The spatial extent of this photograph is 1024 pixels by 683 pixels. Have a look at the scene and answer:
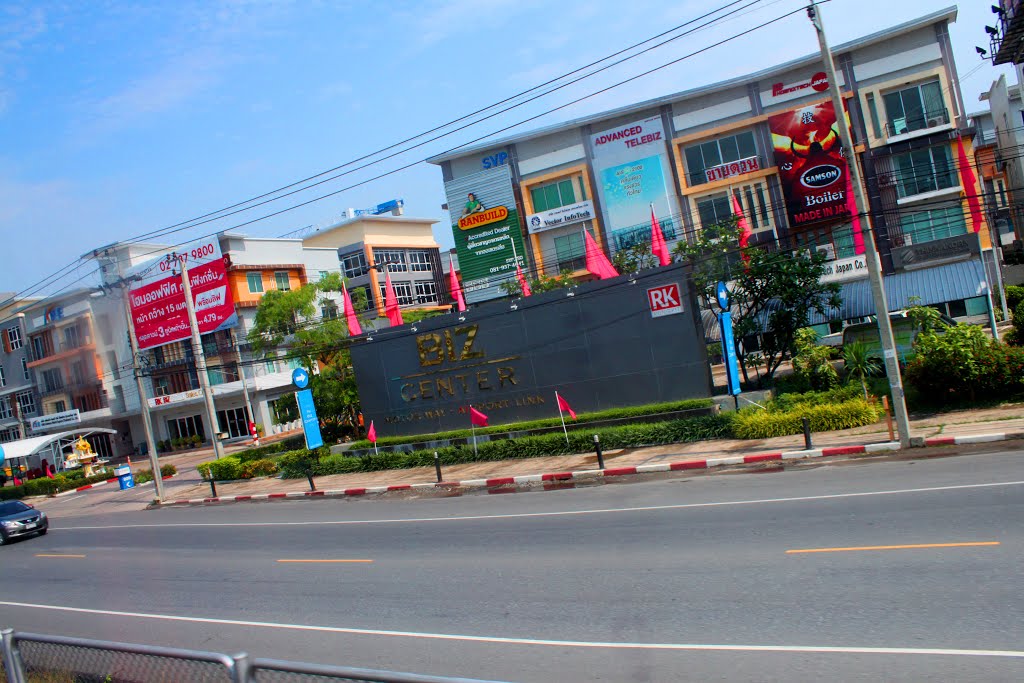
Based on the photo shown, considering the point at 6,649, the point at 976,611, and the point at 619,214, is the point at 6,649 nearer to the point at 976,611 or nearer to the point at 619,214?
the point at 976,611

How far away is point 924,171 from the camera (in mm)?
41031

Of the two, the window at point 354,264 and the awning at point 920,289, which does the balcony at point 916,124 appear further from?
the window at point 354,264

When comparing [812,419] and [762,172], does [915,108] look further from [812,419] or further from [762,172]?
[812,419]

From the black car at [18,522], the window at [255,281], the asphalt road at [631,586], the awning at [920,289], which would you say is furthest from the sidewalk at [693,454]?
the window at [255,281]

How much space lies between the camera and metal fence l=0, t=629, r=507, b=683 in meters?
4.07

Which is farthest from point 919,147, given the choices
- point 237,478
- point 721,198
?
point 237,478

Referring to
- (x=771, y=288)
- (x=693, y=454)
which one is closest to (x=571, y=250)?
(x=771, y=288)

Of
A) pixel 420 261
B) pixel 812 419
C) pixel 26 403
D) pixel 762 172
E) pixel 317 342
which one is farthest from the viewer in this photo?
pixel 420 261

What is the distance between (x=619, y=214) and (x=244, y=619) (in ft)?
132

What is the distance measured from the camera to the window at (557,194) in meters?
48.7

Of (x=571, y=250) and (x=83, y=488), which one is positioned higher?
(x=571, y=250)

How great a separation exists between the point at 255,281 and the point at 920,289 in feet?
142

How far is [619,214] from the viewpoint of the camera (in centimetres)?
4734

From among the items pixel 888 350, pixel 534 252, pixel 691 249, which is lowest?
pixel 888 350
